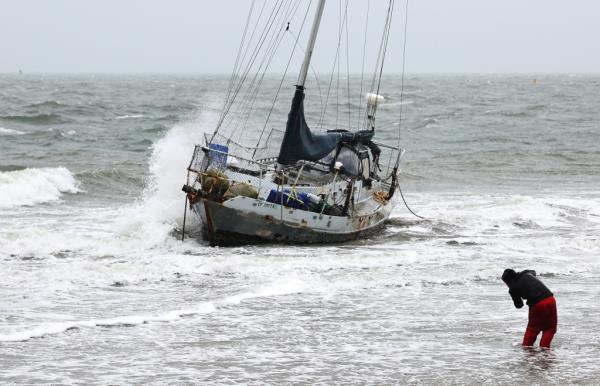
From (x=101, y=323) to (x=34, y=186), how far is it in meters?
17.0

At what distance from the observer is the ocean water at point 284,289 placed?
36.4 ft

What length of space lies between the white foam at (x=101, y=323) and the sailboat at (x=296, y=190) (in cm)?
541

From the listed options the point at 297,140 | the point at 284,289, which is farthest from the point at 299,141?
the point at 284,289

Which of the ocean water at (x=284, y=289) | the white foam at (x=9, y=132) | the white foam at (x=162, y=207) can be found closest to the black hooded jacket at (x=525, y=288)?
the ocean water at (x=284, y=289)

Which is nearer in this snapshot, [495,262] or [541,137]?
[495,262]

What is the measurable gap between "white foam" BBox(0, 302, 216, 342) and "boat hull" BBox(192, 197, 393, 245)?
208 inches

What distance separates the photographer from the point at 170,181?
25.7 meters

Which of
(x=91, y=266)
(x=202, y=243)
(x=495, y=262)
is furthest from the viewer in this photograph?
(x=202, y=243)

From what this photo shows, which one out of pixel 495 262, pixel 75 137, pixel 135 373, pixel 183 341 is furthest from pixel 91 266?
pixel 75 137

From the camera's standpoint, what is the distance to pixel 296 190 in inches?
782

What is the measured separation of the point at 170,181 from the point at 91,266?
912 cm

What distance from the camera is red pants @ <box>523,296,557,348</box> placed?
11.4 m

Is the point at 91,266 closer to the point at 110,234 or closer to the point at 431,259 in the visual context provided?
the point at 110,234

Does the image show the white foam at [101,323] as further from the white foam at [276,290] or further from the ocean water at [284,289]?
the white foam at [276,290]
